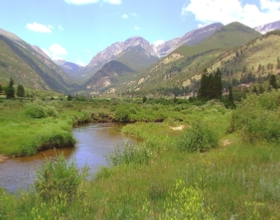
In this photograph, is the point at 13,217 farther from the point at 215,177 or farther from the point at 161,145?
the point at 161,145

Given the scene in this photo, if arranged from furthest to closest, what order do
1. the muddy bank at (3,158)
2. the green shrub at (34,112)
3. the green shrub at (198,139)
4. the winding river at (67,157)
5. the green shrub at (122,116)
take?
the green shrub at (122,116) < the green shrub at (34,112) < the muddy bank at (3,158) < the green shrub at (198,139) < the winding river at (67,157)

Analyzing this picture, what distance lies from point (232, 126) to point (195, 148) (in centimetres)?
Result: 821

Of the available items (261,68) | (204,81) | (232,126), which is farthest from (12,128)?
(261,68)

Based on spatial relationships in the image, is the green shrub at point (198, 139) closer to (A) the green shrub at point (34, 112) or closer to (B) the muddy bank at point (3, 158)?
(B) the muddy bank at point (3, 158)

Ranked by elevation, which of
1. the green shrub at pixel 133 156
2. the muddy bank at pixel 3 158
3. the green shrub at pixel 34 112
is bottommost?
the muddy bank at pixel 3 158

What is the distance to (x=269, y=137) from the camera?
16.1 meters

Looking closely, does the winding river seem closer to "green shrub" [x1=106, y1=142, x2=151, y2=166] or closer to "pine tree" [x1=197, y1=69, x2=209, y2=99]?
"green shrub" [x1=106, y1=142, x2=151, y2=166]

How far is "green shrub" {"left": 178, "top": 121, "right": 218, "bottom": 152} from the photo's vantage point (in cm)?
1756

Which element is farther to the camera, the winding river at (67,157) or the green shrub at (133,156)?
the green shrub at (133,156)

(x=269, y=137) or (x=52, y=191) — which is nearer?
(x=52, y=191)

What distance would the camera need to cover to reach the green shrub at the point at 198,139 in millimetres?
17562

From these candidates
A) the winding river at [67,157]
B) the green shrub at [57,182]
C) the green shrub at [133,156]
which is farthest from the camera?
the green shrub at [133,156]

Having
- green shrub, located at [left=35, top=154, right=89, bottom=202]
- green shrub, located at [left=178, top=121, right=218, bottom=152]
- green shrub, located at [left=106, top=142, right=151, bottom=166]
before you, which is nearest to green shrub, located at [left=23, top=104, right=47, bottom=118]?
green shrub, located at [left=106, top=142, right=151, bottom=166]

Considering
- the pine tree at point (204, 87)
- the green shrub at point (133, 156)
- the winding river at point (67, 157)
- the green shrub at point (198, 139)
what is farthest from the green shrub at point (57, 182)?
the pine tree at point (204, 87)
